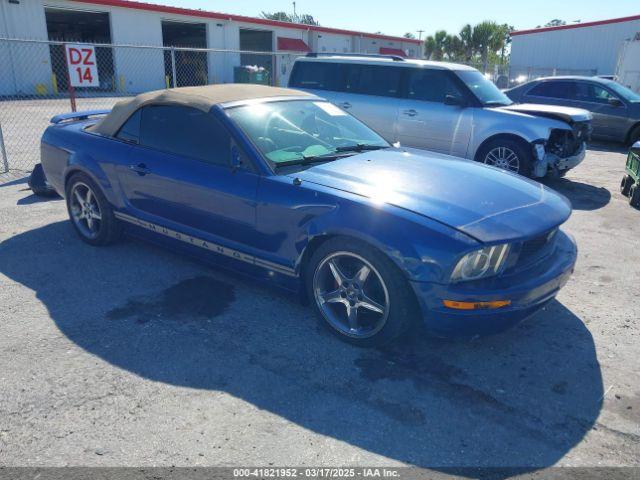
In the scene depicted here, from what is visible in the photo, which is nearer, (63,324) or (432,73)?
(63,324)

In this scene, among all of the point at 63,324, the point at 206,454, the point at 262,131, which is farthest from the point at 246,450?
the point at 262,131

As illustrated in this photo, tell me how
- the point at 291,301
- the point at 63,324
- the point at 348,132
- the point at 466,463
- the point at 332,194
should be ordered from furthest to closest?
the point at 348,132, the point at 291,301, the point at 63,324, the point at 332,194, the point at 466,463

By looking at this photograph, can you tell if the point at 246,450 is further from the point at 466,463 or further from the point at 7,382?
the point at 7,382

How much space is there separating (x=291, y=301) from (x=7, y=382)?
1.95m

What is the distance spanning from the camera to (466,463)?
2.49 m

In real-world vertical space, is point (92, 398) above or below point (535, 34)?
below

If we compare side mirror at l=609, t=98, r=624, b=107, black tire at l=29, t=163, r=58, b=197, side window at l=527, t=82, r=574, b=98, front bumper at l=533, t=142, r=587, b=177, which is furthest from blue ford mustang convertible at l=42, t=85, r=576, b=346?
side mirror at l=609, t=98, r=624, b=107

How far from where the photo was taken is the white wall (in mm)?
28219

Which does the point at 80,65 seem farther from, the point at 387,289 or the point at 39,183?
the point at 387,289

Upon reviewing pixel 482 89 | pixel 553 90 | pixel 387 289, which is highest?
pixel 482 89

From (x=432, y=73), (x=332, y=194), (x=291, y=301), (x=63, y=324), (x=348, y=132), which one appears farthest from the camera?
(x=432, y=73)

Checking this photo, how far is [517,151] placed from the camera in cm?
754

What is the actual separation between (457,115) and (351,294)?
532 centimetres

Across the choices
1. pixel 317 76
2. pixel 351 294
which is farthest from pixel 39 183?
pixel 351 294
